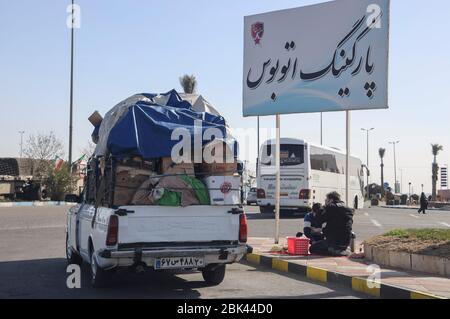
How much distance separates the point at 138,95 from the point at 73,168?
3692 centimetres

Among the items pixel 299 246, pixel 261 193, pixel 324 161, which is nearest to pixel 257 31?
pixel 299 246

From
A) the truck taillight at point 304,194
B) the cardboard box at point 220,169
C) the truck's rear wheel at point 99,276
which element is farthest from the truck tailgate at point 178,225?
the truck taillight at point 304,194

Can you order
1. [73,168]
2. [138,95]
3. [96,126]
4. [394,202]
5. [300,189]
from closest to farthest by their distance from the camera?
1. [138,95]
2. [96,126]
3. [300,189]
4. [73,168]
5. [394,202]

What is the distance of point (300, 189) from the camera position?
88.4ft

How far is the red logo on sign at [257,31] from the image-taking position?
13.8 m

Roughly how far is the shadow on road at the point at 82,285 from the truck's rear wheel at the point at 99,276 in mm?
95

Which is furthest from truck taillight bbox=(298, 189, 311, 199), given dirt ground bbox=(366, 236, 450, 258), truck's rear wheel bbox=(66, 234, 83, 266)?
truck's rear wheel bbox=(66, 234, 83, 266)

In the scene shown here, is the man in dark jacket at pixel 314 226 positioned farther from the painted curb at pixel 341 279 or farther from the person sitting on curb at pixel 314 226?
the painted curb at pixel 341 279

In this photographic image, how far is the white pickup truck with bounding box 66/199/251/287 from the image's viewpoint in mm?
7664

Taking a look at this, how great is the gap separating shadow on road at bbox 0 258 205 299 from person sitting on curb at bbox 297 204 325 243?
3.61 meters

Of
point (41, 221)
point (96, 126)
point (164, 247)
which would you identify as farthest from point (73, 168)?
point (164, 247)
